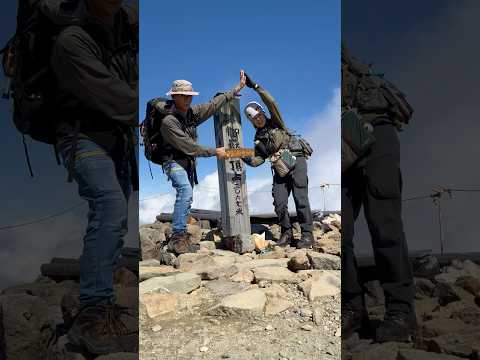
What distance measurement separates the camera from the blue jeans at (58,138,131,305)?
1.64 metres

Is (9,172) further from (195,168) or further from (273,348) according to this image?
(195,168)

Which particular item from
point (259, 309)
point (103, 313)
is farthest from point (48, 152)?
point (259, 309)

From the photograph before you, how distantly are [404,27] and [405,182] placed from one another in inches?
23.3

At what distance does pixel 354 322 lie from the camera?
1.80 meters

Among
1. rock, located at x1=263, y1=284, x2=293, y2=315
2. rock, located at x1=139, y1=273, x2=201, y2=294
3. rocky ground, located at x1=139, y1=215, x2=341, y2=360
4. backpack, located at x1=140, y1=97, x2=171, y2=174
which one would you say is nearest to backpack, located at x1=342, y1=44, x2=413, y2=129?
rocky ground, located at x1=139, y1=215, x2=341, y2=360

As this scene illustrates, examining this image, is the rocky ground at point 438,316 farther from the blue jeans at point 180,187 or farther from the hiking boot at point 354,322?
the blue jeans at point 180,187

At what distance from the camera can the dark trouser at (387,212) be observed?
1.76 m

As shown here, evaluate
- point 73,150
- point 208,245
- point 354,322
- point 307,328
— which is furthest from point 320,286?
point 73,150

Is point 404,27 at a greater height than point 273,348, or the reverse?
point 404,27

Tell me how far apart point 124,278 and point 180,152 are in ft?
14.5

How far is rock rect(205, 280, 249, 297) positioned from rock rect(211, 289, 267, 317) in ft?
1.10

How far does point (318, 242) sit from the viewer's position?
25.4 ft

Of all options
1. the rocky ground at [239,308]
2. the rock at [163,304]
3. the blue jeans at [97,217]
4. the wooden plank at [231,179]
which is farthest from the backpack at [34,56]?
the wooden plank at [231,179]

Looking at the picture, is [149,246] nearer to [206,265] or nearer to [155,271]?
[155,271]
